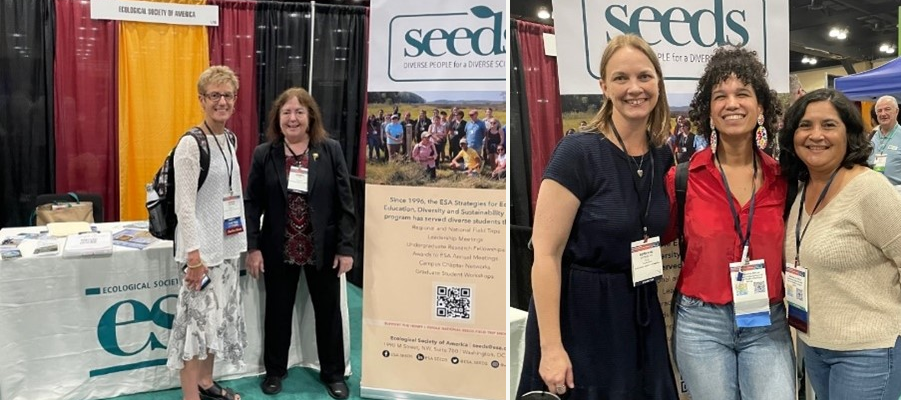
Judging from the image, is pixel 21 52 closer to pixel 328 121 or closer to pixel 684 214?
pixel 328 121

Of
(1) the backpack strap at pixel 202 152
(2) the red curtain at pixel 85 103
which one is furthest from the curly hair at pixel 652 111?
(2) the red curtain at pixel 85 103

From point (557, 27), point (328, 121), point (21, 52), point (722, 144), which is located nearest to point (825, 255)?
point (722, 144)

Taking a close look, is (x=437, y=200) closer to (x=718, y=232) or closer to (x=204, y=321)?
(x=204, y=321)

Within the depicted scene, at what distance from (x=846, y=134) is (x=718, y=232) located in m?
0.40

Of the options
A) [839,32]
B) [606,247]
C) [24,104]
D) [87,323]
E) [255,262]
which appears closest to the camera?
[606,247]

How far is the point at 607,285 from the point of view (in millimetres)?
1425

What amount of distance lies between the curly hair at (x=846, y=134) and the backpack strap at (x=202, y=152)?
6.49 feet

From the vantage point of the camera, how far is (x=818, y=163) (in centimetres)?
150

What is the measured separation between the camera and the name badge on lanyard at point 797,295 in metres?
1.48

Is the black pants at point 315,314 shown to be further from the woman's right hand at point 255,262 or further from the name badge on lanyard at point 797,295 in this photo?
the name badge on lanyard at point 797,295

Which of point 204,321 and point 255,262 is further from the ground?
point 255,262

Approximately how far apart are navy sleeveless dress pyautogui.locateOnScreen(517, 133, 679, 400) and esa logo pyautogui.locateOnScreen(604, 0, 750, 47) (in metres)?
0.98

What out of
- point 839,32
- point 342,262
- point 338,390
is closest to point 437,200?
point 342,262

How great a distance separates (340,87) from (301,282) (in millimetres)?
2500
